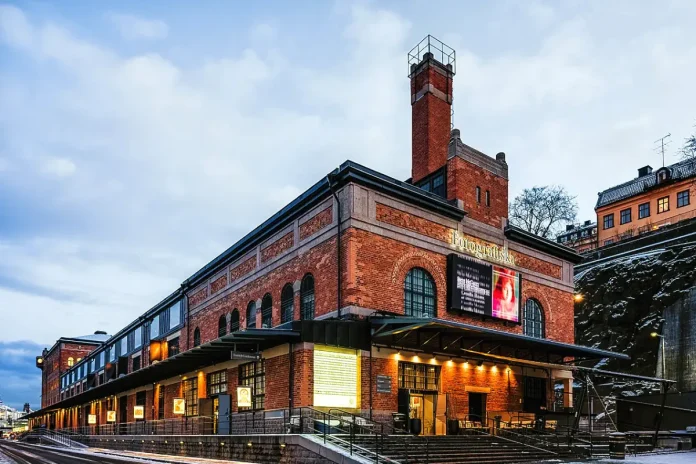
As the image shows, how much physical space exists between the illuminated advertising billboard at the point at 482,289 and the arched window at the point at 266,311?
8713mm

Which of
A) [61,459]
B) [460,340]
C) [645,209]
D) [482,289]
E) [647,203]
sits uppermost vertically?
[647,203]

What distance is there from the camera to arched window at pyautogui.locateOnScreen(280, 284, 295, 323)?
28.6 metres

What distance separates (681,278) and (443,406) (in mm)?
33577

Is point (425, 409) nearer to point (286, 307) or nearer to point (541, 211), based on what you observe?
point (286, 307)

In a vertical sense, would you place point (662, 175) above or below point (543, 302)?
above

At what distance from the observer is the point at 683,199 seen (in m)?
67.8

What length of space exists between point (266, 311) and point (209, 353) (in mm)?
4418

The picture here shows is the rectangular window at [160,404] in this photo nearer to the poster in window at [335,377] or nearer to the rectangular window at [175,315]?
the rectangular window at [175,315]

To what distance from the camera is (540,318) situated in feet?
108

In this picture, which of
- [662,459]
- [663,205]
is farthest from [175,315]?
[663,205]

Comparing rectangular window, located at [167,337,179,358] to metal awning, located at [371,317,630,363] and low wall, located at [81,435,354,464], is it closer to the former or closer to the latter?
low wall, located at [81,435,354,464]

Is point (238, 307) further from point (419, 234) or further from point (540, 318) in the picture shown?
point (540, 318)

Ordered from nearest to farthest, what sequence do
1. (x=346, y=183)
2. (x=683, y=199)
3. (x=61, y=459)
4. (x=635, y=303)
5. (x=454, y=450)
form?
(x=454, y=450) → (x=346, y=183) → (x=61, y=459) → (x=635, y=303) → (x=683, y=199)

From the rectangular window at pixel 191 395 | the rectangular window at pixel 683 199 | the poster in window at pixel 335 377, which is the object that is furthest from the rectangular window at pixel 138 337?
the rectangular window at pixel 683 199
